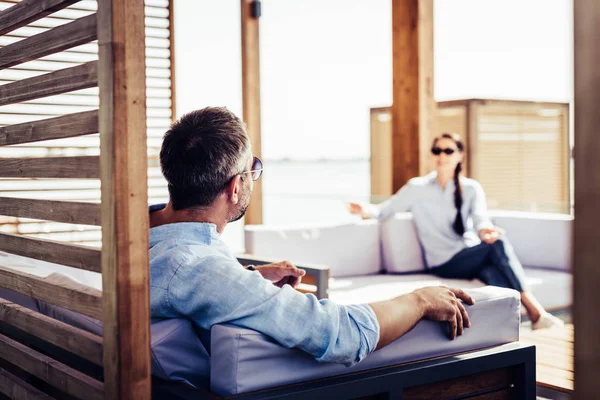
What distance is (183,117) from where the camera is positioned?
1828 millimetres

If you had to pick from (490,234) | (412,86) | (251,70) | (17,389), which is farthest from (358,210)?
(17,389)

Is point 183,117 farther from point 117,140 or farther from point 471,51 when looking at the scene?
point 471,51

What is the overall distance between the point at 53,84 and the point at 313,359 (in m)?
0.84

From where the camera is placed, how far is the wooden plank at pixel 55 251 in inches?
59.0

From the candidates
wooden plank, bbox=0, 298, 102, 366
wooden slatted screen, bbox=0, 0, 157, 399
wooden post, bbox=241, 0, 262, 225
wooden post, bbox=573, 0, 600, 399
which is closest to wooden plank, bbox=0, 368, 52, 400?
wooden slatted screen, bbox=0, 0, 157, 399

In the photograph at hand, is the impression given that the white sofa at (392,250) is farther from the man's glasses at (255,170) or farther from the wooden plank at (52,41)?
the wooden plank at (52,41)

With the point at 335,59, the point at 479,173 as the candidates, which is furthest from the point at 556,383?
the point at 335,59

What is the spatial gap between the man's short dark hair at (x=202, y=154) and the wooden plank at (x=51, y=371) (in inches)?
18.9

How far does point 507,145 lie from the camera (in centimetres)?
1459

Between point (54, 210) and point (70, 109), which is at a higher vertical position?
point (70, 109)

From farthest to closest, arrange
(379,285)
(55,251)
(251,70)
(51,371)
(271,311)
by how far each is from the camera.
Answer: (251,70)
(379,285)
(51,371)
(55,251)
(271,311)

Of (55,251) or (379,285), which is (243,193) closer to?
(55,251)

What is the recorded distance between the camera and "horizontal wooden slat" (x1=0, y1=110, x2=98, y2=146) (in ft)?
4.86

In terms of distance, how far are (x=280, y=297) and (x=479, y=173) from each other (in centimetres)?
1283
